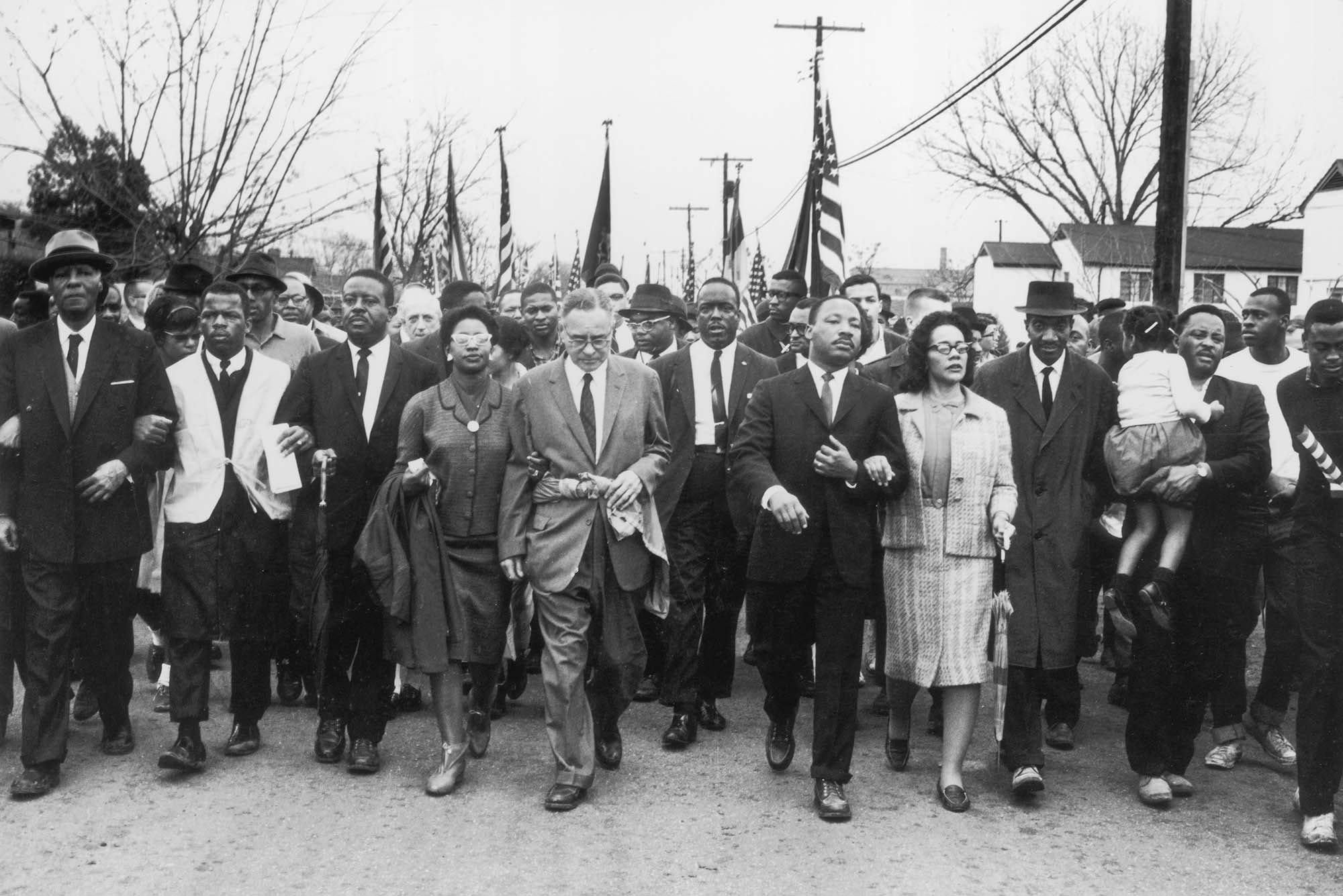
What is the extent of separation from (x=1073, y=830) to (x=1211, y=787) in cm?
112

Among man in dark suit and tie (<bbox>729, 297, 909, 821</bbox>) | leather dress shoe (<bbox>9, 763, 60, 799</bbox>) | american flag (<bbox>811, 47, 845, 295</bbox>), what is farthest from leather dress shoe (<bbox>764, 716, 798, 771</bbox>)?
american flag (<bbox>811, 47, 845, 295</bbox>)

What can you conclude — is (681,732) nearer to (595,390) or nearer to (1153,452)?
(595,390)

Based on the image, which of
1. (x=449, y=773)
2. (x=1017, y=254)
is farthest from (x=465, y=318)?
(x=1017, y=254)

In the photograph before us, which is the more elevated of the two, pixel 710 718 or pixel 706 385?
pixel 706 385

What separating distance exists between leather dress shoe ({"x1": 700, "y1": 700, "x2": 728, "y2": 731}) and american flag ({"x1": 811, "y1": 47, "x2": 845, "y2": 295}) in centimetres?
711

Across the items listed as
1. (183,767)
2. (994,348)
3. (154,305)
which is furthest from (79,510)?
(994,348)

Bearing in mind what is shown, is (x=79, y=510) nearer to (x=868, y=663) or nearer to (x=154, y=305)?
(x=154, y=305)

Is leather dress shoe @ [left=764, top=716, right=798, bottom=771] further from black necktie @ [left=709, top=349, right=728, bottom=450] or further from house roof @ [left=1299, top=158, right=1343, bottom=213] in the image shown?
house roof @ [left=1299, top=158, right=1343, bottom=213]

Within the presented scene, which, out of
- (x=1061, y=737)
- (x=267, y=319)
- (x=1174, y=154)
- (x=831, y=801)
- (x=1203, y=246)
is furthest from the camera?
(x=1203, y=246)

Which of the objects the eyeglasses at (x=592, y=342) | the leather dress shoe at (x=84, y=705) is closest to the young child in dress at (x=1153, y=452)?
the eyeglasses at (x=592, y=342)

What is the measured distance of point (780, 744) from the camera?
6684 millimetres

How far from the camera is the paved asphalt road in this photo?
204 inches

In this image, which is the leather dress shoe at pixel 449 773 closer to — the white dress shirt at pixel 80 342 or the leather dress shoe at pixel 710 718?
the leather dress shoe at pixel 710 718

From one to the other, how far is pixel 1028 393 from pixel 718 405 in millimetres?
1844
